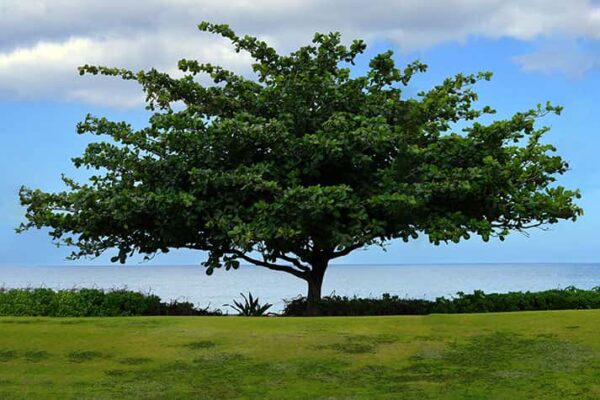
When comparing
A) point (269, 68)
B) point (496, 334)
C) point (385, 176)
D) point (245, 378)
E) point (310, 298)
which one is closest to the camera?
point (245, 378)

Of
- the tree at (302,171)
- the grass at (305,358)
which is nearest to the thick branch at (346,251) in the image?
the tree at (302,171)

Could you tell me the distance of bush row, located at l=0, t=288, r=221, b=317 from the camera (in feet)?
55.9

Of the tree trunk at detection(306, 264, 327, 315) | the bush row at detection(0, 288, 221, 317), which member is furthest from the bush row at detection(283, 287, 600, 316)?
the bush row at detection(0, 288, 221, 317)

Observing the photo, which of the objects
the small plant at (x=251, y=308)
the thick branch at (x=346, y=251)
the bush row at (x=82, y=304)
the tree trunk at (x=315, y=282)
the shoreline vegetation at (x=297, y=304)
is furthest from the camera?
the tree trunk at (x=315, y=282)

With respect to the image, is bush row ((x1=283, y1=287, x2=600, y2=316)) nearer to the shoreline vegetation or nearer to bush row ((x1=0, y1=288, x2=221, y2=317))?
the shoreline vegetation

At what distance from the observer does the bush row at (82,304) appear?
1703cm

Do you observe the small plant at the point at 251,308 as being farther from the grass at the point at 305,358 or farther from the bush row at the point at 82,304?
the grass at the point at 305,358

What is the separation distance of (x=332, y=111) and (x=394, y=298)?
486cm

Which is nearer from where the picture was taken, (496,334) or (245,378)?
(245,378)

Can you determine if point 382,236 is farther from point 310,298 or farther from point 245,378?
point 245,378

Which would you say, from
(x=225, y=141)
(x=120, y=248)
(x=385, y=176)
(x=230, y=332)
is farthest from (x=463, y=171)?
(x=120, y=248)

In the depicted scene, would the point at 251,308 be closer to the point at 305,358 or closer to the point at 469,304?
the point at 469,304

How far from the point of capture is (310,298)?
18984 millimetres

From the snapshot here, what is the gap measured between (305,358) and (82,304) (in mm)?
7740
